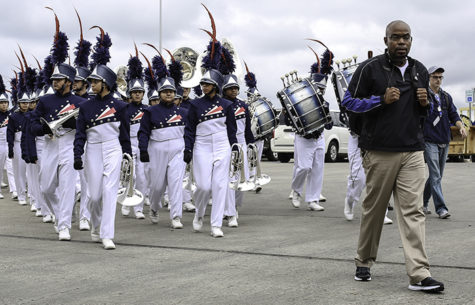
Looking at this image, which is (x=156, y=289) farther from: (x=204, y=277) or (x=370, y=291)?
(x=370, y=291)

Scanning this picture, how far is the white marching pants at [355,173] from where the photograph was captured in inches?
401

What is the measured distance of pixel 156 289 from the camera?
594cm

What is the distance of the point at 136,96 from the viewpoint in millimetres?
12867

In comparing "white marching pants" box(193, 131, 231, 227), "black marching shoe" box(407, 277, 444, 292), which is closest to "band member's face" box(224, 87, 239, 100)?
"white marching pants" box(193, 131, 231, 227)

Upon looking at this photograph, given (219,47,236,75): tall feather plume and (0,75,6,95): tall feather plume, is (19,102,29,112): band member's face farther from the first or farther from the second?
(219,47,236,75): tall feather plume

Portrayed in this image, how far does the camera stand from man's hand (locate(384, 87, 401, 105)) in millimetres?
5797

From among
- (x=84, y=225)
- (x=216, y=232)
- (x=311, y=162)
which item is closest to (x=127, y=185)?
(x=216, y=232)

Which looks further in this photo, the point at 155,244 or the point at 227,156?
the point at 227,156

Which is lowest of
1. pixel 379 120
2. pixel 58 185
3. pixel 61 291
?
pixel 61 291

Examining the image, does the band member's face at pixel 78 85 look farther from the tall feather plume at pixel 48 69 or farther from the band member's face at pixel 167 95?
the band member's face at pixel 167 95

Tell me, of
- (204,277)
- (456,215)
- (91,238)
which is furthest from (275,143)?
(204,277)

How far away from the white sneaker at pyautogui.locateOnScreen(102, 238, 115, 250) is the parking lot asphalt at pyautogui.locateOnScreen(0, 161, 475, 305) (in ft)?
0.29

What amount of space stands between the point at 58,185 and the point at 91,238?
1213 mm

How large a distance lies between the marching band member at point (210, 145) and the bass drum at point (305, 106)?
2061 millimetres
